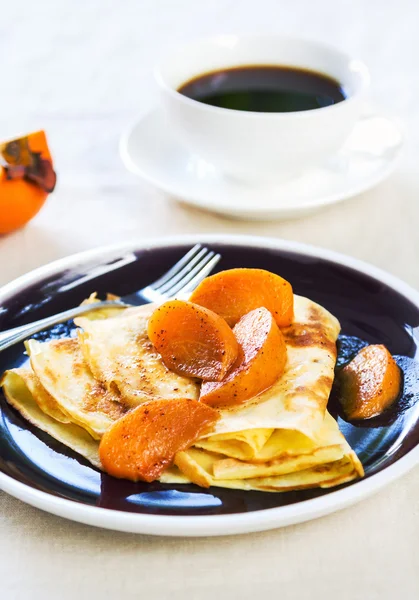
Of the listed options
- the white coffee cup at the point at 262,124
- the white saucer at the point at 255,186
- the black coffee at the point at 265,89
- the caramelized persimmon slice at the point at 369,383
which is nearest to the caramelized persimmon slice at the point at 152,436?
the caramelized persimmon slice at the point at 369,383

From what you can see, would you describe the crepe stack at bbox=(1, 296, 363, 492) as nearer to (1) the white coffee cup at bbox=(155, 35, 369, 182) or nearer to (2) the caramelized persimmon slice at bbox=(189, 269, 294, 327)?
(2) the caramelized persimmon slice at bbox=(189, 269, 294, 327)

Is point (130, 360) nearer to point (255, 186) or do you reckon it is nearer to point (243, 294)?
point (243, 294)

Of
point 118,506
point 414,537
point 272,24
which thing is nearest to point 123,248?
point 118,506

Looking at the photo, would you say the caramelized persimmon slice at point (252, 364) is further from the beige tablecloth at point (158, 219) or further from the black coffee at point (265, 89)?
the black coffee at point (265, 89)

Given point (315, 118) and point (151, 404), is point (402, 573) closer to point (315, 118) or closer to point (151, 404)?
point (151, 404)

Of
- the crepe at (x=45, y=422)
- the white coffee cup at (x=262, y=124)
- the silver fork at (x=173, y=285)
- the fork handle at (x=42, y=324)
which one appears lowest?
the crepe at (x=45, y=422)

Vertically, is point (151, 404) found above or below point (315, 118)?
below
